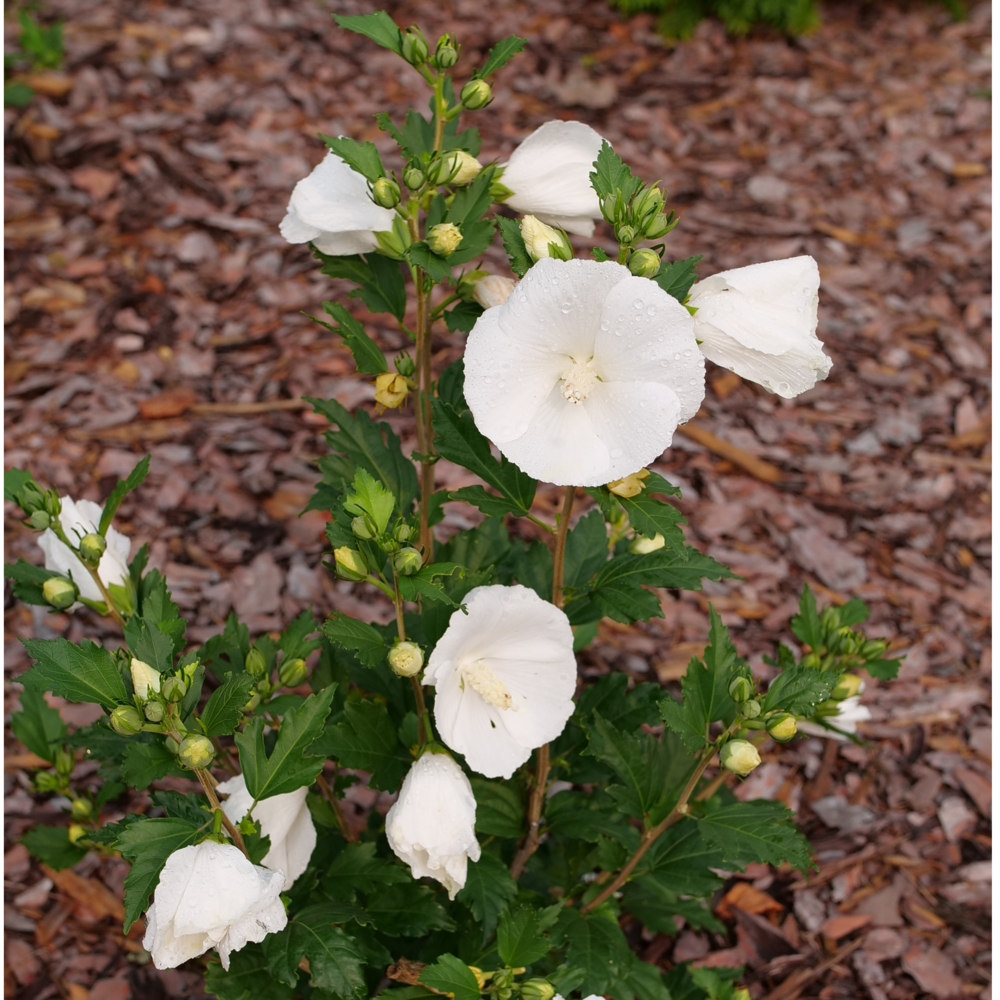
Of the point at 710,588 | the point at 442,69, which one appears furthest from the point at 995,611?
the point at 442,69

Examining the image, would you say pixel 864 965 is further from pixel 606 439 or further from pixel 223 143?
pixel 223 143

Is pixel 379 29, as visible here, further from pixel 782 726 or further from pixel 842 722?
pixel 842 722

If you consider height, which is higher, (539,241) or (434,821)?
(539,241)

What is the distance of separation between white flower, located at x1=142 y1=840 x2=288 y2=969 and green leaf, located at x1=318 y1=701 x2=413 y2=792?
1.14 feet

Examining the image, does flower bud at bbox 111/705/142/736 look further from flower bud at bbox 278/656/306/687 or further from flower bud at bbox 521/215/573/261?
flower bud at bbox 521/215/573/261

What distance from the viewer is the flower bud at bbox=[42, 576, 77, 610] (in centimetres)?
173

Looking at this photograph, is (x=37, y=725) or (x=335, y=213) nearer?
(x=335, y=213)

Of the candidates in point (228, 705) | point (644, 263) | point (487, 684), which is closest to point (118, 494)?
point (228, 705)

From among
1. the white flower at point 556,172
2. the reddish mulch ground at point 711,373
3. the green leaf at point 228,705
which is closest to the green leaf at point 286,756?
the green leaf at point 228,705

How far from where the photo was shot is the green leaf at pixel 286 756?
1470 mm

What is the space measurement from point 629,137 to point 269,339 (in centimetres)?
225

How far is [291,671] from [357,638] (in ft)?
0.96

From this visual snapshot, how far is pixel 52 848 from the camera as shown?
214 centimetres

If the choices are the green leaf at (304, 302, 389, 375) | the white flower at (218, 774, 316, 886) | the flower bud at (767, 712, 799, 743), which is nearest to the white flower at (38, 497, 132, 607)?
the white flower at (218, 774, 316, 886)
